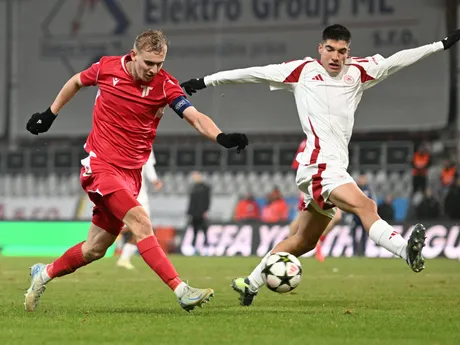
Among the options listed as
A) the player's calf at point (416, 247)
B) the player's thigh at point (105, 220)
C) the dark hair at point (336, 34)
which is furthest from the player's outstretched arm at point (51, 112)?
the player's calf at point (416, 247)

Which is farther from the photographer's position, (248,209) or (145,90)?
(248,209)

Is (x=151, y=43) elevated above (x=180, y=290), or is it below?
above

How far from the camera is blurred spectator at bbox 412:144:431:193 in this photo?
2841 centimetres

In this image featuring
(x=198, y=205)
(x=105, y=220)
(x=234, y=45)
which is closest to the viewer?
(x=105, y=220)

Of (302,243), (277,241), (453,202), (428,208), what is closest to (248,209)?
(277,241)

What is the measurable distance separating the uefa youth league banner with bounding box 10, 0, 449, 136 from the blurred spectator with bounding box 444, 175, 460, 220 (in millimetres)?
4991

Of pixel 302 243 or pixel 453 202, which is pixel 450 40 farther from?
pixel 453 202

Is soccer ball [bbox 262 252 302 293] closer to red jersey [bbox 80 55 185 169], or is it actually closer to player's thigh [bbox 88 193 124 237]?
player's thigh [bbox 88 193 124 237]

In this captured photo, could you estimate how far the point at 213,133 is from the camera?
8.24 meters

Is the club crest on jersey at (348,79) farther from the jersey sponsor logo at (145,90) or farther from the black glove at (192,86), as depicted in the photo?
the jersey sponsor logo at (145,90)

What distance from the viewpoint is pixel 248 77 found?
9.52 meters

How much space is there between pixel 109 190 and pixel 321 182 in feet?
6.19

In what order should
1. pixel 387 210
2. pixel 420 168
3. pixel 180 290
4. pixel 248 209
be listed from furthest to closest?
pixel 248 209 < pixel 420 168 < pixel 387 210 < pixel 180 290

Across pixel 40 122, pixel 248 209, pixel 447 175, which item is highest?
pixel 40 122
